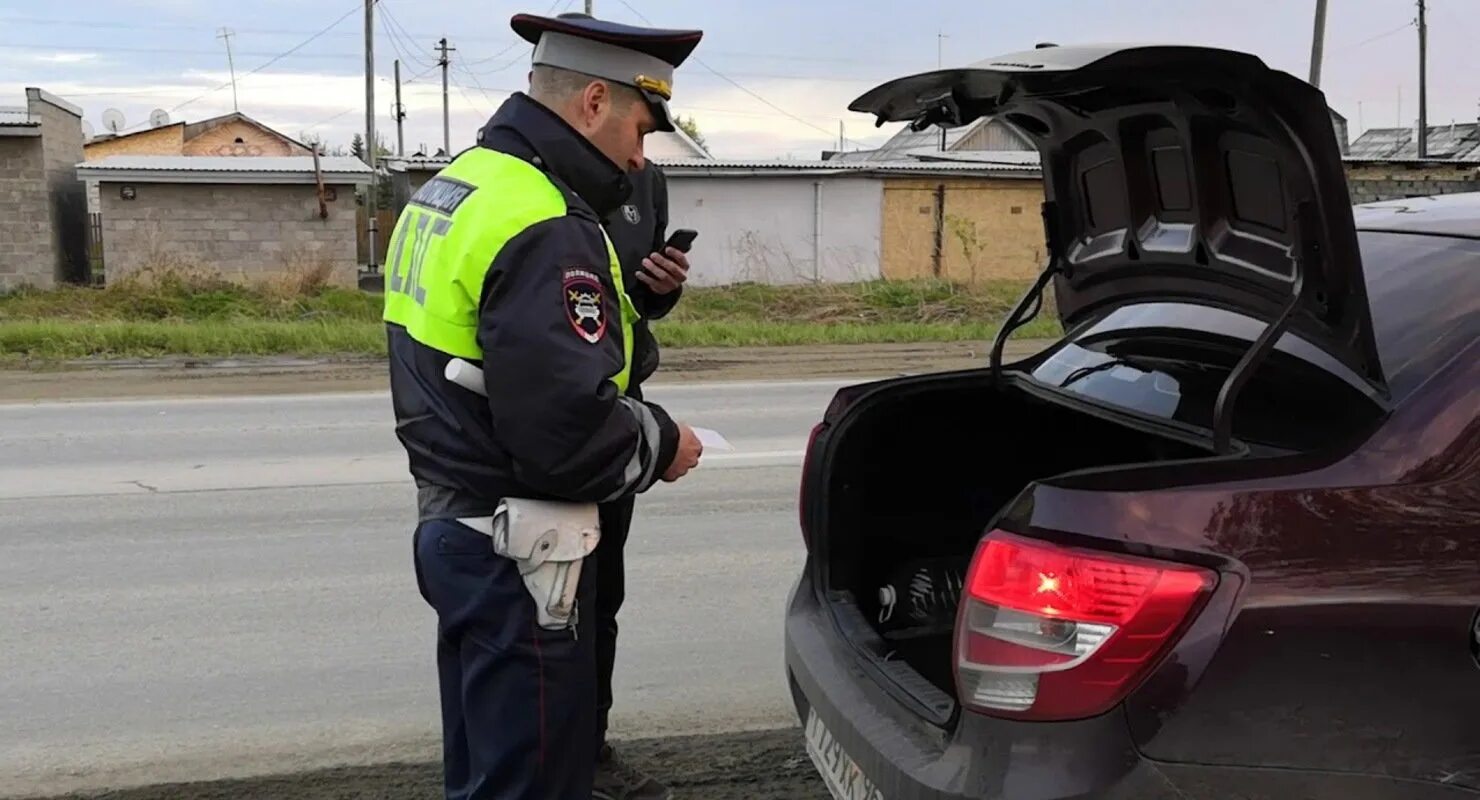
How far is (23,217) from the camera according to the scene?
2123 cm

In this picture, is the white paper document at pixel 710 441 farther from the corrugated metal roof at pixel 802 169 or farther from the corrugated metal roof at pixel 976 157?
the corrugated metal roof at pixel 976 157

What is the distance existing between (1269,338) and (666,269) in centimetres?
144

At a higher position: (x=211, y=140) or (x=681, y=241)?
(x=211, y=140)

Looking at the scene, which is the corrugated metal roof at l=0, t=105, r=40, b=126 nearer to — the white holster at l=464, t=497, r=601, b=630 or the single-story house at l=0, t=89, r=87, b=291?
the single-story house at l=0, t=89, r=87, b=291

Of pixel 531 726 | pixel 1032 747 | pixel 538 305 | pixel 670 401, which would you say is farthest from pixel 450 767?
pixel 670 401

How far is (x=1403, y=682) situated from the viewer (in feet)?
6.31

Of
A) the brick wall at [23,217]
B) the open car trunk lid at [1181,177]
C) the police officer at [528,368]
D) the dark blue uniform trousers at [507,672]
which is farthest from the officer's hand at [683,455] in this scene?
the brick wall at [23,217]

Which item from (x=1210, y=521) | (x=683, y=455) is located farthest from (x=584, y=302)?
(x=1210, y=521)

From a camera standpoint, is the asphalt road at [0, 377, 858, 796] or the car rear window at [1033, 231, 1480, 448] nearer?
the car rear window at [1033, 231, 1480, 448]

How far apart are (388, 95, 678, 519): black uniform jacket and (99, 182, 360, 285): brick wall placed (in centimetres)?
2099

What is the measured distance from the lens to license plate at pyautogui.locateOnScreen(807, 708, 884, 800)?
2334 millimetres

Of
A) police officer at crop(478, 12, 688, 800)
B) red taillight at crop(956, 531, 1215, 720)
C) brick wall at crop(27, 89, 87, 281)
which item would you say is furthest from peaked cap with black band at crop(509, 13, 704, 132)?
brick wall at crop(27, 89, 87, 281)

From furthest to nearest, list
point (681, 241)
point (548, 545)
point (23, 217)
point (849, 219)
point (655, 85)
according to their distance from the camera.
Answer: point (849, 219) → point (23, 217) → point (681, 241) → point (655, 85) → point (548, 545)

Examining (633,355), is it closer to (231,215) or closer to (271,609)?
(271,609)
